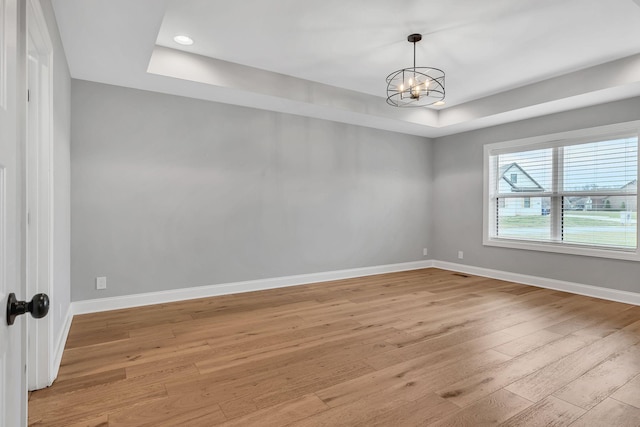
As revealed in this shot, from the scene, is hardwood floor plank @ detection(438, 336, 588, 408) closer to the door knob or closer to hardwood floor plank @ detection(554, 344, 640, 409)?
hardwood floor plank @ detection(554, 344, 640, 409)

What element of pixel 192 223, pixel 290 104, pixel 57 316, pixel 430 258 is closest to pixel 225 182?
pixel 192 223

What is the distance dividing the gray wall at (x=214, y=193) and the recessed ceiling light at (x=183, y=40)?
818 millimetres

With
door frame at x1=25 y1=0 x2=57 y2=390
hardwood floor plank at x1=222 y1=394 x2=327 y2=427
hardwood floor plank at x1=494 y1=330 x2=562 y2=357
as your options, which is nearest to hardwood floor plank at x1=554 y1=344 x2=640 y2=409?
hardwood floor plank at x1=494 y1=330 x2=562 y2=357

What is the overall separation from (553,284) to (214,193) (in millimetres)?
4676

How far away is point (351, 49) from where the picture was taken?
347 centimetres

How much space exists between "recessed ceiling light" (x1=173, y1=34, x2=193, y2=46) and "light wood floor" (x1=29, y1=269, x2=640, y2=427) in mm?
2678

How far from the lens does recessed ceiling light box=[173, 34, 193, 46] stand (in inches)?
127

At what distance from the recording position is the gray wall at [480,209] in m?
4.20

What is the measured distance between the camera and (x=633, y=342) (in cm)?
287

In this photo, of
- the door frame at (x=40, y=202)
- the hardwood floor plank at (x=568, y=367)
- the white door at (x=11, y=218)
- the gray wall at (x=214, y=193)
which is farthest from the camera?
the gray wall at (x=214, y=193)

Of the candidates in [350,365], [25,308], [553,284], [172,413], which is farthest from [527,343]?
[25,308]

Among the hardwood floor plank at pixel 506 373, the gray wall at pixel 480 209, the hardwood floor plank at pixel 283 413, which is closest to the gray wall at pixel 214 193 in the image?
the gray wall at pixel 480 209

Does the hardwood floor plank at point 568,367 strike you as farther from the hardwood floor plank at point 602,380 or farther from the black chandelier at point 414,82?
the black chandelier at point 414,82

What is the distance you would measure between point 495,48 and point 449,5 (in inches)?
39.5
